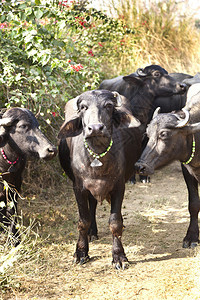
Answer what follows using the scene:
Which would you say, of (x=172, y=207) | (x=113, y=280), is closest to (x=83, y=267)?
(x=113, y=280)

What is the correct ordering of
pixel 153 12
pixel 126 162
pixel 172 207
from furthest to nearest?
pixel 153 12, pixel 172 207, pixel 126 162

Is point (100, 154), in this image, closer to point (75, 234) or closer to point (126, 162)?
point (126, 162)

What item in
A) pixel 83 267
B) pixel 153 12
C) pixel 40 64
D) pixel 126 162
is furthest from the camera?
pixel 153 12

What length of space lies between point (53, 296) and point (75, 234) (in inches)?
68.0

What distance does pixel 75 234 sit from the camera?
17.5 feet

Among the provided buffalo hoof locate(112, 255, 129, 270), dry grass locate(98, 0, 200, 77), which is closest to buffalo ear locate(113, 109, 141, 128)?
buffalo hoof locate(112, 255, 129, 270)

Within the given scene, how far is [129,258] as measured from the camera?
4.48 m

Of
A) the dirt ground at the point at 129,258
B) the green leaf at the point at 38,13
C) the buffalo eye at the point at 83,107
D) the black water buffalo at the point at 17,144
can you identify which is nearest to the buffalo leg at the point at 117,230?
the dirt ground at the point at 129,258

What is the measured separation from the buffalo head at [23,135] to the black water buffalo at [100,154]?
0.72 ft

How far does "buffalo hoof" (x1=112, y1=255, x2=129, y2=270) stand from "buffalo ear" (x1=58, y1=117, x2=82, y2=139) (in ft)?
4.38

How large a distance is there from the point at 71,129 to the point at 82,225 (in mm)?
1004

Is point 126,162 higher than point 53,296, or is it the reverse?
point 126,162

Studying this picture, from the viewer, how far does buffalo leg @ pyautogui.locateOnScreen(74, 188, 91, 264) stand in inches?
171

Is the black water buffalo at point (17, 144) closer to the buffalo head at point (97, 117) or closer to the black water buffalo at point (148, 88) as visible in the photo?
the buffalo head at point (97, 117)
